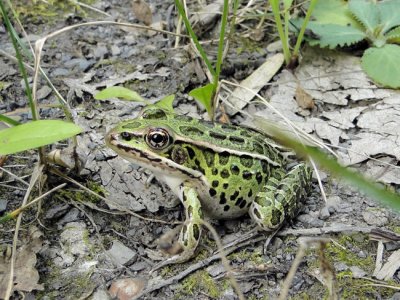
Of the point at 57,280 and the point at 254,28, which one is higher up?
the point at 254,28

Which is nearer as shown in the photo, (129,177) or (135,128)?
(135,128)

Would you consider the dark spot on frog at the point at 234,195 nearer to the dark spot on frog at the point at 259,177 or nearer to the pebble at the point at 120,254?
the dark spot on frog at the point at 259,177

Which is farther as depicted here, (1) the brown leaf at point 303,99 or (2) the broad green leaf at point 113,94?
(1) the brown leaf at point 303,99

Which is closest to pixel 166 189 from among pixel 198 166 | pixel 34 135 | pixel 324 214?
pixel 198 166

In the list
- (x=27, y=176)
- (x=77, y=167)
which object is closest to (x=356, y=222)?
(x=77, y=167)

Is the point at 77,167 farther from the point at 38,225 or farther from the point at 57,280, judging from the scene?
the point at 57,280

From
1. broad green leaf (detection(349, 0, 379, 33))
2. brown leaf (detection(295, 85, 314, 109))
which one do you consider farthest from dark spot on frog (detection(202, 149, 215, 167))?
broad green leaf (detection(349, 0, 379, 33))

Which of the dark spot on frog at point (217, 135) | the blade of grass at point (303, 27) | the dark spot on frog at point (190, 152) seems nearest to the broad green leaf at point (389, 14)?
the blade of grass at point (303, 27)
